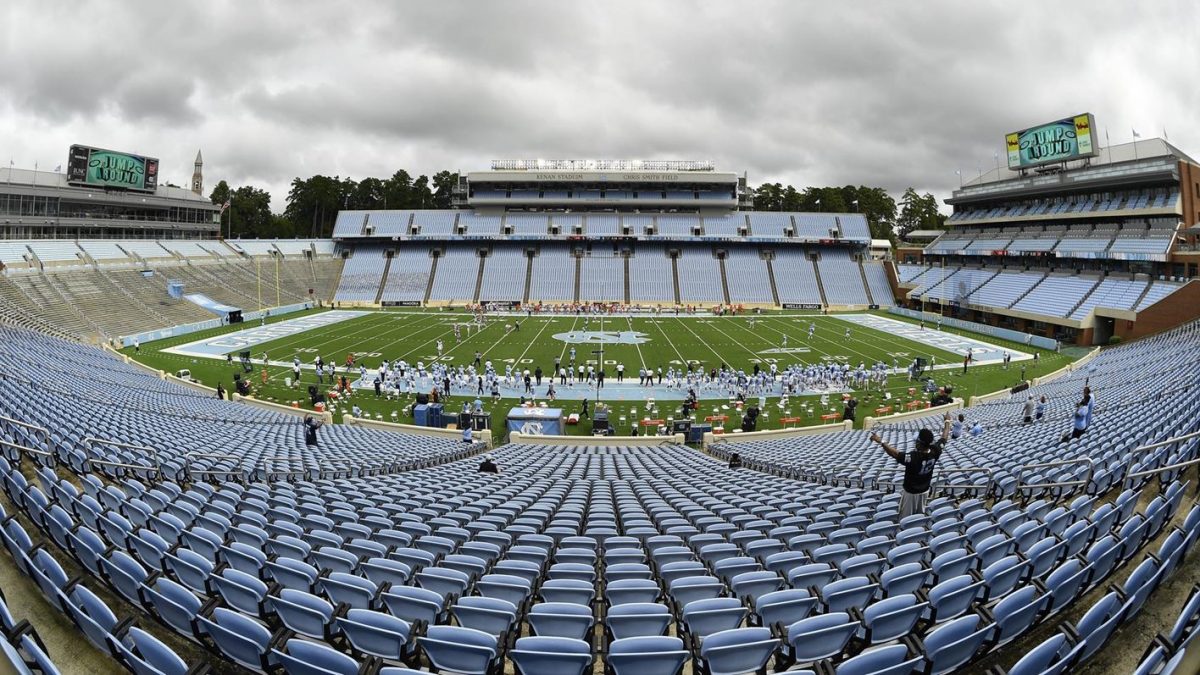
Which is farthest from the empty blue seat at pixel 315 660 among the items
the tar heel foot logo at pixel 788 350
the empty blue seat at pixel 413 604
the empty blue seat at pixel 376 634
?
the tar heel foot logo at pixel 788 350

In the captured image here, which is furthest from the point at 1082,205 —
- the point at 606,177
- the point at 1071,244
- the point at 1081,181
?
the point at 606,177

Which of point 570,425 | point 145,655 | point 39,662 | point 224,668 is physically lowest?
point 570,425

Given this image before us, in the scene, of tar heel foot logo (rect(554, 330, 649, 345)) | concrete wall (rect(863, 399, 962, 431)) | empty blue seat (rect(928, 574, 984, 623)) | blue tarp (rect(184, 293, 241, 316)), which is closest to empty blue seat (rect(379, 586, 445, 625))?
empty blue seat (rect(928, 574, 984, 623))

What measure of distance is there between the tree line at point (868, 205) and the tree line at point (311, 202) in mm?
72526

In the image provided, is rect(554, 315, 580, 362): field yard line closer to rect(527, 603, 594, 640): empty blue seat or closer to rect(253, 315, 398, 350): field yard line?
rect(253, 315, 398, 350): field yard line

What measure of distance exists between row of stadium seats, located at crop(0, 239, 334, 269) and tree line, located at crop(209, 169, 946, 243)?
2838 centimetres

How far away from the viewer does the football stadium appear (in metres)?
4.64

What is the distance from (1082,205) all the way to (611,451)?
64.6m

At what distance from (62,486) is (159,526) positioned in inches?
69.9

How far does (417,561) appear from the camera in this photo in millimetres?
6234

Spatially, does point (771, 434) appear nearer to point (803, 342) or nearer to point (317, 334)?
point (803, 342)

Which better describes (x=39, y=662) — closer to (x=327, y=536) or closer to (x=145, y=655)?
(x=145, y=655)

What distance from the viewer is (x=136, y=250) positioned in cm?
6328

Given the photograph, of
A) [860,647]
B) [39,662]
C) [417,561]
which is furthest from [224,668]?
[860,647]
